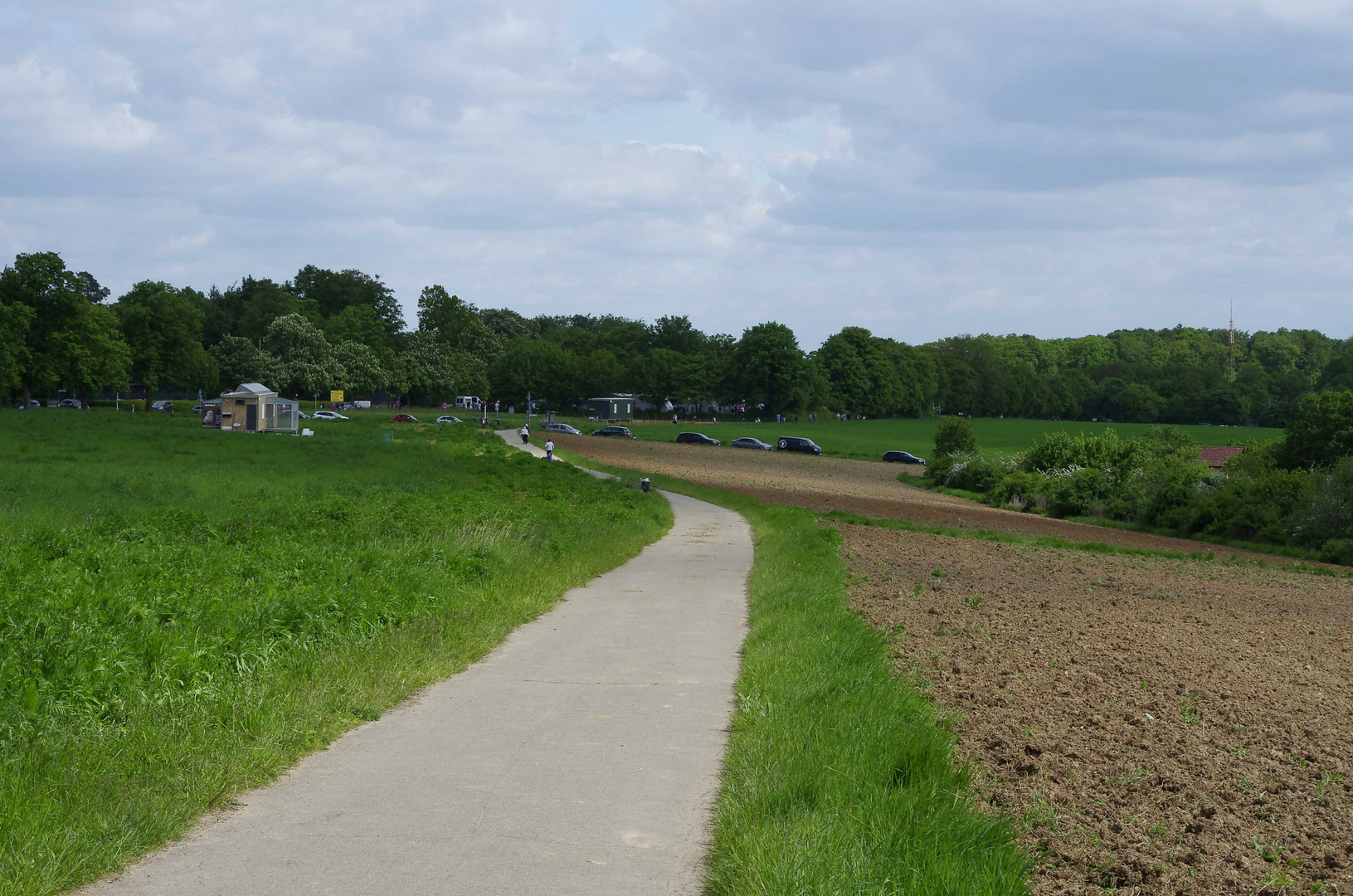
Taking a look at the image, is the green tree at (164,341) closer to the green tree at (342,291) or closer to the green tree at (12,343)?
the green tree at (12,343)

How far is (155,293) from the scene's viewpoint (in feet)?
372

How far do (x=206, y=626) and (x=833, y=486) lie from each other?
51803 mm

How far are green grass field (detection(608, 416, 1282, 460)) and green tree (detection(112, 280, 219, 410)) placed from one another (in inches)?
1612

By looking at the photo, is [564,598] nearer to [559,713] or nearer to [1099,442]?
[559,713]

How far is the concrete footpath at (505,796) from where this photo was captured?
195 inches

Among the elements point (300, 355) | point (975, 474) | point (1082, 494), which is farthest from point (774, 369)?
point (1082, 494)

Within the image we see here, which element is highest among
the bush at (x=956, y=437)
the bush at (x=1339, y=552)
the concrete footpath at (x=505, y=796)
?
the bush at (x=956, y=437)

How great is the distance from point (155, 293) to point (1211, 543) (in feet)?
352

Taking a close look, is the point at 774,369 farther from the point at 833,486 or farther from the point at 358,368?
the point at 833,486

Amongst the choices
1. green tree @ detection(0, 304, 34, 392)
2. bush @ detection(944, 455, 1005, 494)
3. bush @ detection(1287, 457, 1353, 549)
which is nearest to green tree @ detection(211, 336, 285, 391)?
green tree @ detection(0, 304, 34, 392)

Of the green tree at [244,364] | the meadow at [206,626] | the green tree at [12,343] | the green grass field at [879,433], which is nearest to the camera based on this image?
the meadow at [206,626]

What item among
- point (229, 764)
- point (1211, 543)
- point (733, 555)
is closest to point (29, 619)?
point (229, 764)

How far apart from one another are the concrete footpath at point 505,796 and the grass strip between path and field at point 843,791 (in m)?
0.25

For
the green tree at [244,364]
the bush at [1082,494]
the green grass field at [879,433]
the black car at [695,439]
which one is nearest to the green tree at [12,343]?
the green tree at [244,364]
